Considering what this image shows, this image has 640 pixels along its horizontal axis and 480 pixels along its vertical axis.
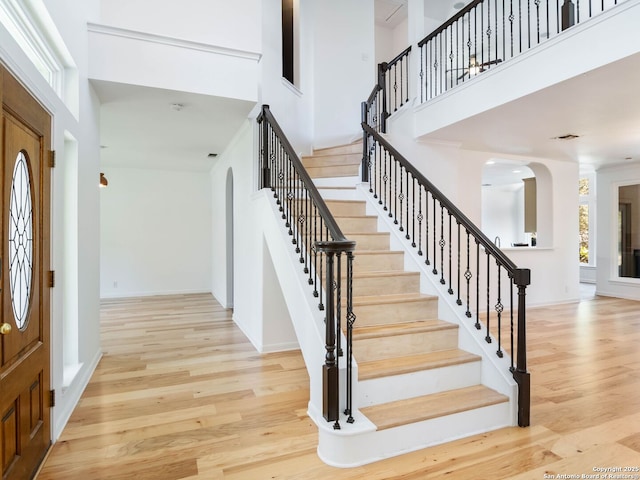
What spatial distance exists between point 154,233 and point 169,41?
16.7ft

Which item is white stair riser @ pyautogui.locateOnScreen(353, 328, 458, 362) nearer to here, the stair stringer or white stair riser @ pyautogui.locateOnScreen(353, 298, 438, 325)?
the stair stringer

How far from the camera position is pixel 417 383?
256 centimetres

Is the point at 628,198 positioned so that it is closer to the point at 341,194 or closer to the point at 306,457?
the point at 341,194

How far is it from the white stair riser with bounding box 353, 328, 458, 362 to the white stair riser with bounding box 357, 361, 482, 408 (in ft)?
0.81

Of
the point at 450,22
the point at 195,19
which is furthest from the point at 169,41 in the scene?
the point at 450,22

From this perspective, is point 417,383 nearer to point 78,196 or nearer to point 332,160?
point 78,196

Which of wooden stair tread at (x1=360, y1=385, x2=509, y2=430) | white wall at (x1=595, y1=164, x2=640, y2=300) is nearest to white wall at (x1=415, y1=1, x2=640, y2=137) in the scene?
wooden stair tread at (x1=360, y1=385, x2=509, y2=430)

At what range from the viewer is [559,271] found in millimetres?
6758

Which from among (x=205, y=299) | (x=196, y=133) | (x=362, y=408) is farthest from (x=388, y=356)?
(x=205, y=299)

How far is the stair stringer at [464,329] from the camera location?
2553 mm

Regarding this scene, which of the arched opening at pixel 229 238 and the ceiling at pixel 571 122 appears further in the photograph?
the arched opening at pixel 229 238

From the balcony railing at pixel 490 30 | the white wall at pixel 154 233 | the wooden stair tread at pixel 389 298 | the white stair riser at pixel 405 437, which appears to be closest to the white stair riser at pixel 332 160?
the balcony railing at pixel 490 30

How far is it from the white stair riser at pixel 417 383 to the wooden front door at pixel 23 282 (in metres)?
1.81

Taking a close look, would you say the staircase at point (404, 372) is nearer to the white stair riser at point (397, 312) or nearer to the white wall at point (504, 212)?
the white stair riser at point (397, 312)
